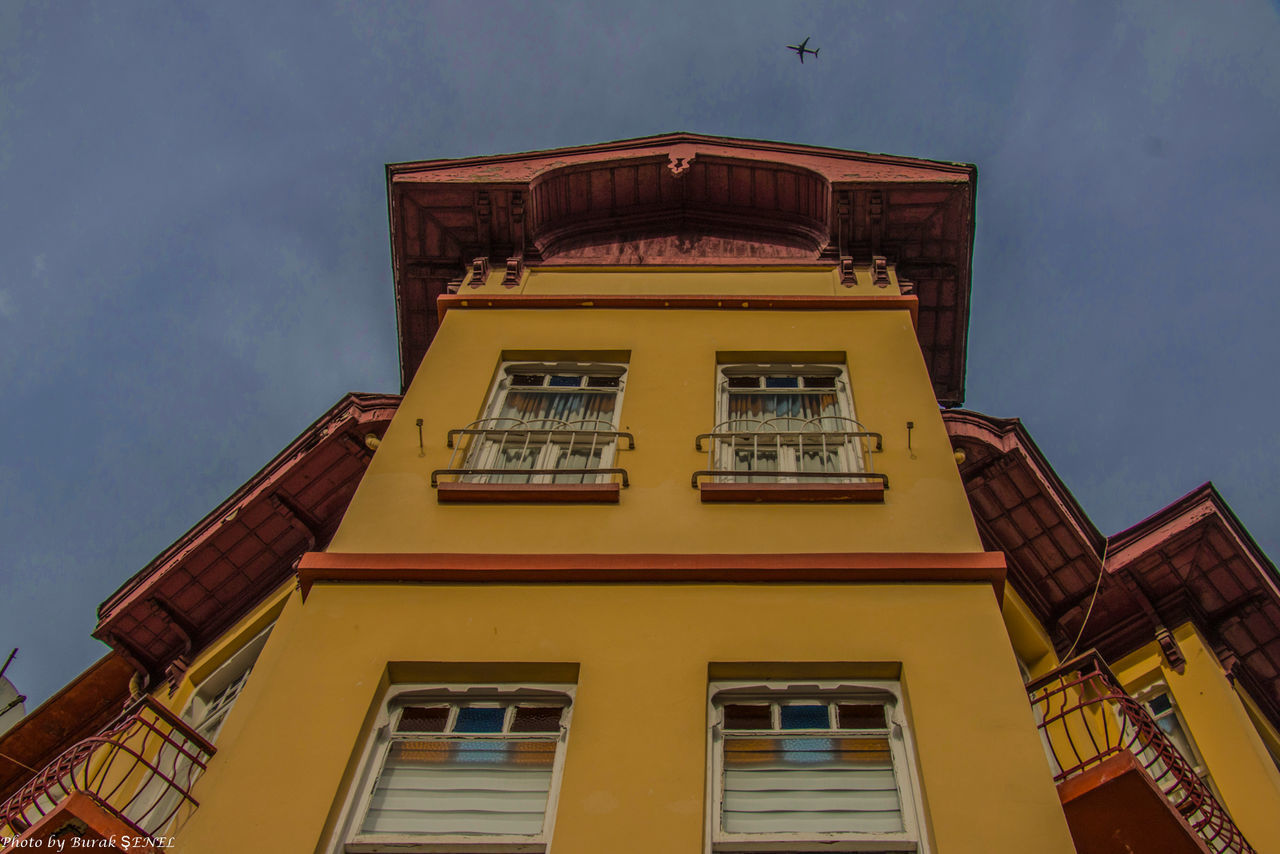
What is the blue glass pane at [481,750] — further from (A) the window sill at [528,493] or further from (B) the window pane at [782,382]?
(B) the window pane at [782,382]

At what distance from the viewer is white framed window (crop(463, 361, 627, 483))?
9.27 m

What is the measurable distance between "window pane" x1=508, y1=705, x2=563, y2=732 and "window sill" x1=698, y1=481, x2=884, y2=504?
7.42 ft

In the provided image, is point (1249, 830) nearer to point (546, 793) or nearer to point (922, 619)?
point (922, 619)

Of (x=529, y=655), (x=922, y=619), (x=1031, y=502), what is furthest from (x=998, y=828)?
(x=1031, y=502)

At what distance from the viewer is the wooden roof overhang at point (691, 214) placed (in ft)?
43.7

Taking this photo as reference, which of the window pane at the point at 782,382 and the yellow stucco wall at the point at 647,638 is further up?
the window pane at the point at 782,382

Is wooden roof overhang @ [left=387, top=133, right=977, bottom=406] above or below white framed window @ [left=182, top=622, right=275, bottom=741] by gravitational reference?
above

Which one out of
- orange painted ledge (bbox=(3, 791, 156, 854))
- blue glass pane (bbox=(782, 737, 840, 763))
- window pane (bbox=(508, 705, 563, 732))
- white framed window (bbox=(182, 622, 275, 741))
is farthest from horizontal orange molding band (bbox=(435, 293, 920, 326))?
orange painted ledge (bbox=(3, 791, 156, 854))

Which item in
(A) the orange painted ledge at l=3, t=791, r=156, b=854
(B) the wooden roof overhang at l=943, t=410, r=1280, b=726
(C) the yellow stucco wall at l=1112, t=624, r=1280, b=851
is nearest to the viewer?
(A) the orange painted ledge at l=3, t=791, r=156, b=854

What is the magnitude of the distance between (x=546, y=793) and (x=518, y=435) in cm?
399

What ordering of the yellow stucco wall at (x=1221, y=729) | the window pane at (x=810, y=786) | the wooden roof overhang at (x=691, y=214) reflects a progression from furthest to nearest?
the wooden roof overhang at (x=691, y=214) < the yellow stucco wall at (x=1221, y=729) < the window pane at (x=810, y=786)

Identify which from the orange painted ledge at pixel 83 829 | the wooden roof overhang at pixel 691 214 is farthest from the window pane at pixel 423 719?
the wooden roof overhang at pixel 691 214

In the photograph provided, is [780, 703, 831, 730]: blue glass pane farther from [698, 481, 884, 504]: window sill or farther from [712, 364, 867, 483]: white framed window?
[712, 364, 867, 483]: white framed window

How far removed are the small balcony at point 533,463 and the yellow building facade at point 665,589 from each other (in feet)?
0.13
